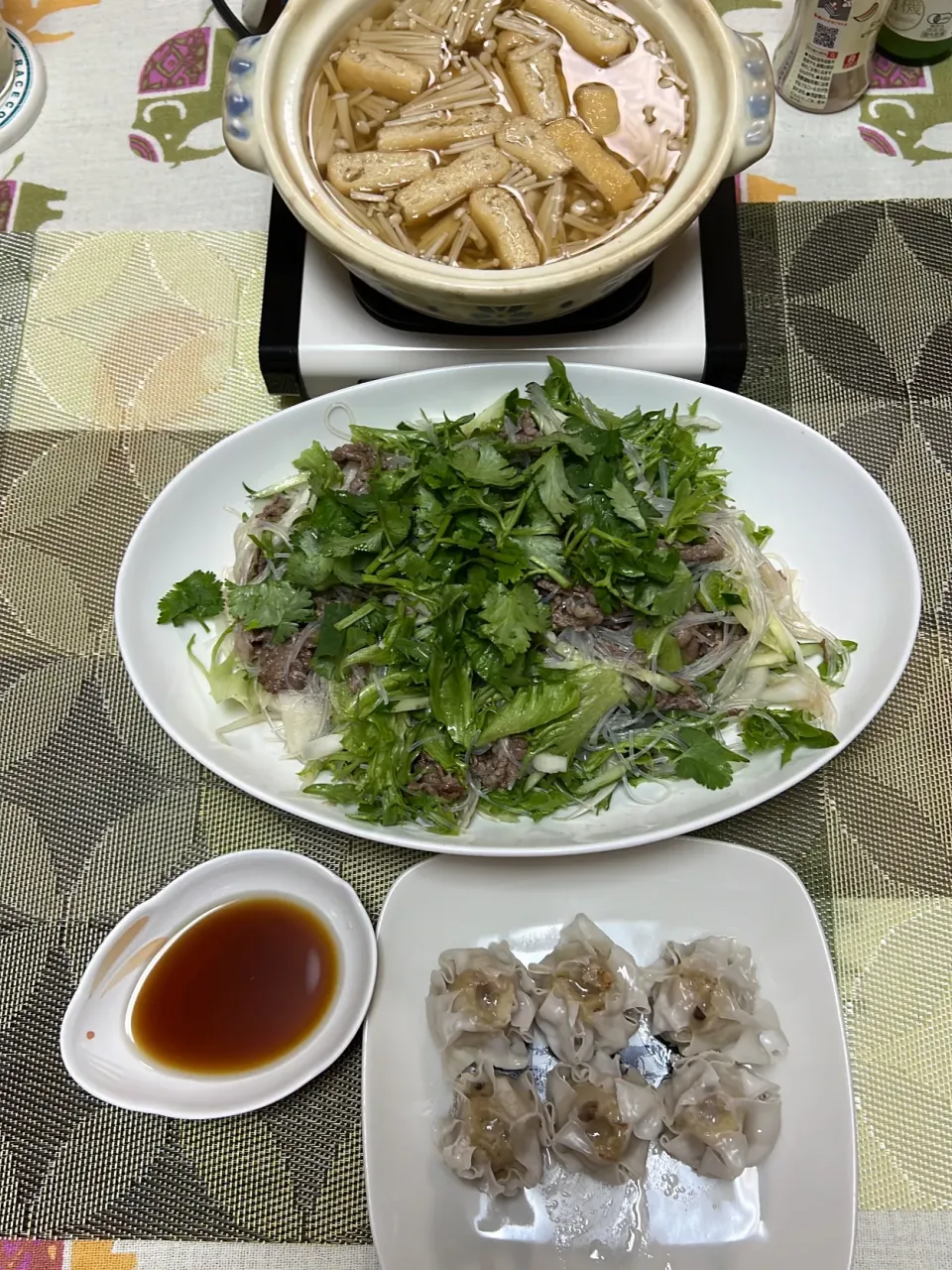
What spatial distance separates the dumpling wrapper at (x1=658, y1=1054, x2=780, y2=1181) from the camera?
128 cm

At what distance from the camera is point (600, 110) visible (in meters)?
1.34

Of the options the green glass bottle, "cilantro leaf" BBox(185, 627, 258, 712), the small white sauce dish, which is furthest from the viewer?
the green glass bottle

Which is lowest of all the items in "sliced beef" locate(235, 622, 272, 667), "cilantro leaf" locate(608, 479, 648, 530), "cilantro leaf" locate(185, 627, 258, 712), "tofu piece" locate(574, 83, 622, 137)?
"cilantro leaf" locate(185, 627, 258, 712)

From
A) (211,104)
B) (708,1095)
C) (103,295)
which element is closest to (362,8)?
(211,104)

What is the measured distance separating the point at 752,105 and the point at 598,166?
22 cm

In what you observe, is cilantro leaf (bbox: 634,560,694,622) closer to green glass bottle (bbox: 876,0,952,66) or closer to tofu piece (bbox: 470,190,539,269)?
tofu piece (bbox: 470,190,539,269)

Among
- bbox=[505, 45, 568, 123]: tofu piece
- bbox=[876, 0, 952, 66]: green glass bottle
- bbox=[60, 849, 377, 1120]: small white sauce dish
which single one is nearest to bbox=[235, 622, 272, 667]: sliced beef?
bbox=[60, 849, 377, 1120]: small white sauce dish

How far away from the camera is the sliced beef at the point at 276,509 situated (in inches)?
58.6

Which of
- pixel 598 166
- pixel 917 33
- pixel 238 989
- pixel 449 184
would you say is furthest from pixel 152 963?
pixel 917 33

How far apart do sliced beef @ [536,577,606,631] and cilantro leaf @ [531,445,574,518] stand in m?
0.11

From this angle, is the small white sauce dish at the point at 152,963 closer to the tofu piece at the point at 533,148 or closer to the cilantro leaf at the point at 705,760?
the cilantro leaf at the point at 705,760

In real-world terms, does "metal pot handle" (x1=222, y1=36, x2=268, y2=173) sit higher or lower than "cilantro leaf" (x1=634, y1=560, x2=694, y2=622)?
higher

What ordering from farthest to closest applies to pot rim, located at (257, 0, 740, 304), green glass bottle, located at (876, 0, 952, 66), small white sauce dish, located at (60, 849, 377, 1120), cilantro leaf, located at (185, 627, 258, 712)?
green glass bottle, located at (876, 0, 952, 66)
cilantro leaf, located at (185, 627, 258, 712)
small white sauce dish, located at (60, 849, 377, 1120)
pot rim, located at (257, 0, 740, 304)

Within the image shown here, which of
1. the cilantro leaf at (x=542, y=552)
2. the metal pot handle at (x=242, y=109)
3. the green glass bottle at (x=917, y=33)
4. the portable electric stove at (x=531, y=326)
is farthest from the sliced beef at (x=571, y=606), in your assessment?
the green glass bottle at (x=917, y=33)
